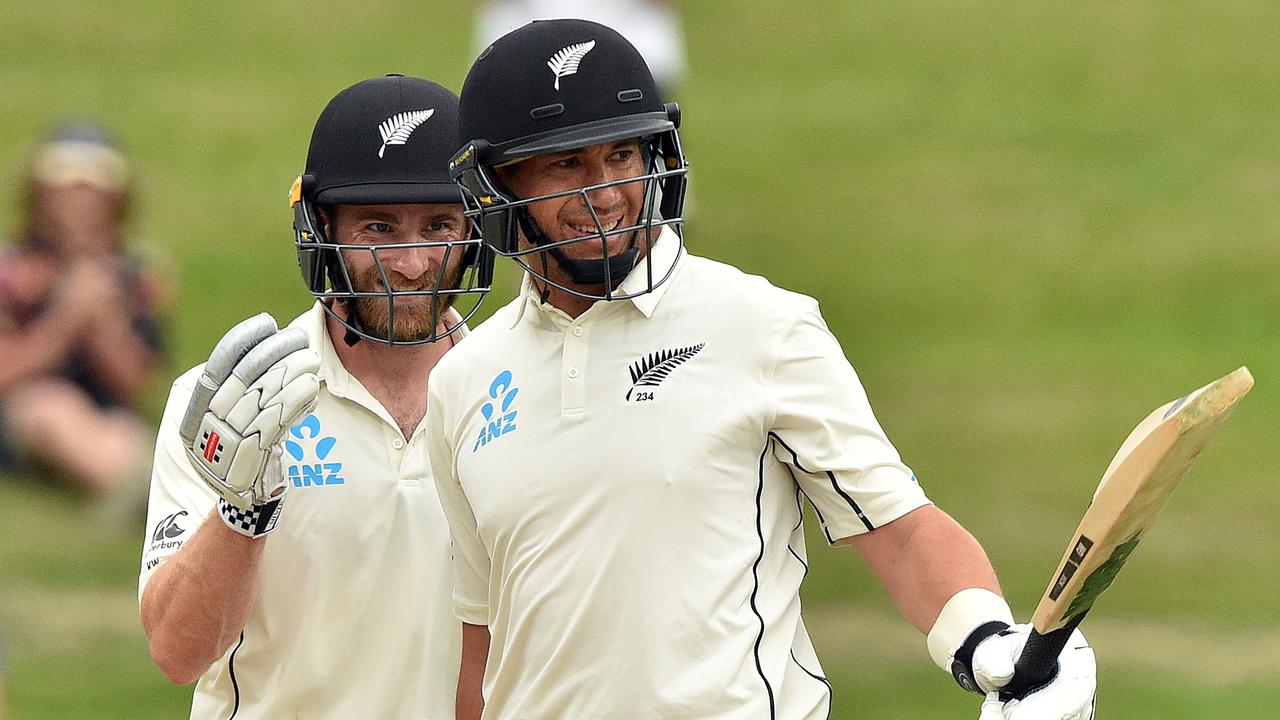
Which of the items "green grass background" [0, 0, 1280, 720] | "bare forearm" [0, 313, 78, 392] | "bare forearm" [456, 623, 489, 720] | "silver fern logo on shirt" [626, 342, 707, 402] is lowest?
"green grass background" [0, 0, 1280, 720]

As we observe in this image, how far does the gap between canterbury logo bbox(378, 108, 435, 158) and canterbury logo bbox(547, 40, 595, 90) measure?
0.62m

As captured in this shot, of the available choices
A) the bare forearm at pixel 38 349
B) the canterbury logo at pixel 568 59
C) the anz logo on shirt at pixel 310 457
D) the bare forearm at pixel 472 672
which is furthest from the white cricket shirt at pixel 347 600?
the bare forearm at pixel 38 349

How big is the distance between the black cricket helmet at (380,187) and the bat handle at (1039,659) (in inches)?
52.6

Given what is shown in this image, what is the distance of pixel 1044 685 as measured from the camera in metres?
2.77

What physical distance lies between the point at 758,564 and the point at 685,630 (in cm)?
15

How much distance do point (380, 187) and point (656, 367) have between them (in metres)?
0.87

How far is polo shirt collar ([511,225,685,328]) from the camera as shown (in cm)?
Answer: 316

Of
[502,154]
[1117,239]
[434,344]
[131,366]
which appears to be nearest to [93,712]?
[131,366]

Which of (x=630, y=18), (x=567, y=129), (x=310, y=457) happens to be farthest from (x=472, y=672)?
(x=630, y=18)

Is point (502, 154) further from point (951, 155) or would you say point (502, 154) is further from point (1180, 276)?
point (951, 155)

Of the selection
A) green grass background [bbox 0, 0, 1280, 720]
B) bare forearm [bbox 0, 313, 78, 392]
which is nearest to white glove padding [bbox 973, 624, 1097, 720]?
green grass background [bbox 0, 0, 1280, 720]

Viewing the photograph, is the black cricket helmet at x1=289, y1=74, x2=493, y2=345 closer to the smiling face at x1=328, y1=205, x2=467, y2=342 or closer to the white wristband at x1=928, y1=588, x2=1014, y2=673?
the smiling face at x1=328, y1=205, x2=467, y2=342

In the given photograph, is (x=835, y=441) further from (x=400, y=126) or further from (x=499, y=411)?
(x=400, y=126)

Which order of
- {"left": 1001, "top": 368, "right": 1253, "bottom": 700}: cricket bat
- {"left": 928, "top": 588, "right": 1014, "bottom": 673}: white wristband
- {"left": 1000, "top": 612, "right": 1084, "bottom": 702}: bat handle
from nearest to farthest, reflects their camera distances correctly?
{"left": 1001, "top": 368, "right": 1253, "bottom": 700}: cricket bat, {"left": 1000, "top": 612, "right": 1084, "bottom": 702}: bat handle, {"left": 928, "top": 588, "right": 1014, "bottom": 673}: white wristband
